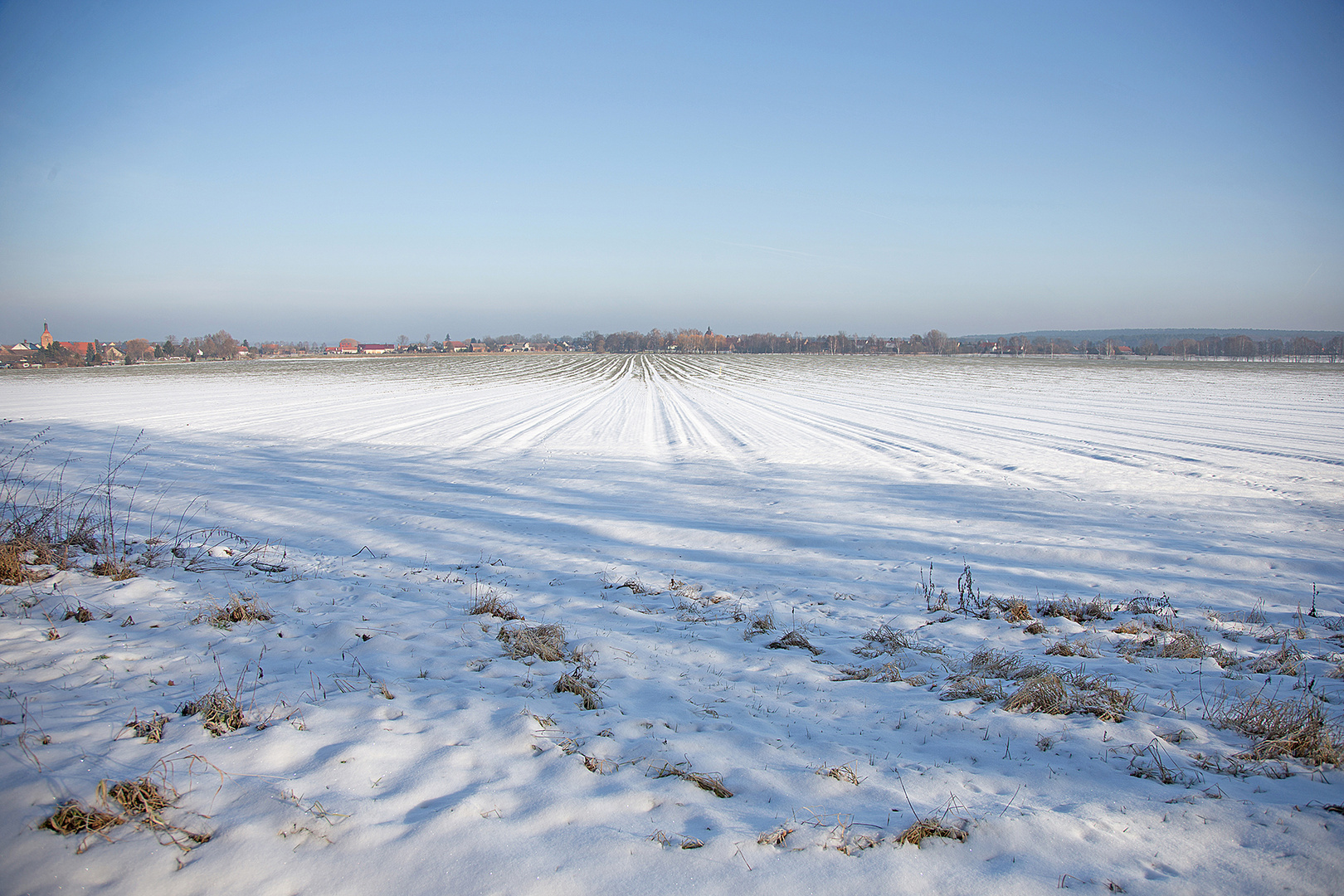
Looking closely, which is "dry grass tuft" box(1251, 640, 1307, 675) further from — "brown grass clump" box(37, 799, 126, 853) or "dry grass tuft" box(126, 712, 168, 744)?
"dry grass tuft" box(126, 712, 168, 744)

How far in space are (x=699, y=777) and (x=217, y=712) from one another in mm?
3042

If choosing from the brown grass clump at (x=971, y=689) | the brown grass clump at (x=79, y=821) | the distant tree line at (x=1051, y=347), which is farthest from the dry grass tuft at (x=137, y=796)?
the distant tree line at (x=1051, y=347)

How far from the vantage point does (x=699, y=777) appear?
11.8 feet

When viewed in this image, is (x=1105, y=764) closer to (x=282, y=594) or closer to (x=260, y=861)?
(x=260, y=861)

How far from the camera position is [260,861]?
9.32 feet

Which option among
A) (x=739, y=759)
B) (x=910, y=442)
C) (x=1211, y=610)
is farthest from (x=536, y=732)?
(x=910, y=442)

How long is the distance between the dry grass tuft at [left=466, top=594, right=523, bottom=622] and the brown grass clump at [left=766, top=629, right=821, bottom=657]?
257cm

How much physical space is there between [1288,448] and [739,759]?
23.0 metres

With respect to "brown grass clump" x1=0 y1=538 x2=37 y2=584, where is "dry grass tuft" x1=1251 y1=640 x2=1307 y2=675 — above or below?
below

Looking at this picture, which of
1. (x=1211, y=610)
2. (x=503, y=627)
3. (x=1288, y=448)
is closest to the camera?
(x=503, y=627)

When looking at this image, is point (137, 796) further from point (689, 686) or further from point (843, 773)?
point (843, 773)

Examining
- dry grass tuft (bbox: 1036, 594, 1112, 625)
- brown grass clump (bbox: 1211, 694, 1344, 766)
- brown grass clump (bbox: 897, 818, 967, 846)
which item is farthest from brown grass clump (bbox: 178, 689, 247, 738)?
dry grass tuft (bbox: 1036, 594, 1112, 625)

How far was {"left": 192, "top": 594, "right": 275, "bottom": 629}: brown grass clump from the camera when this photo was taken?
17.8 ft

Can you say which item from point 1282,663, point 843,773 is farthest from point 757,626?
point 1282,663
